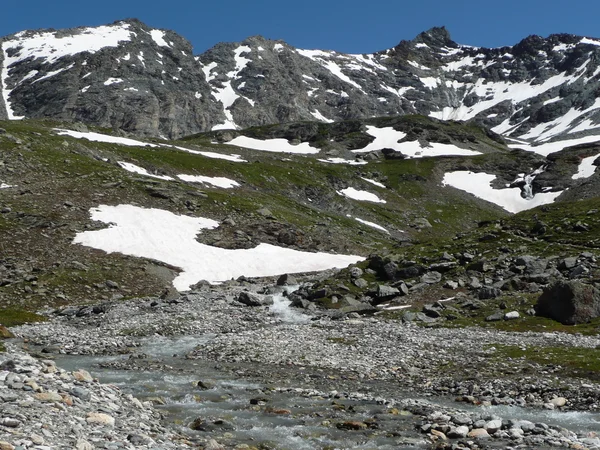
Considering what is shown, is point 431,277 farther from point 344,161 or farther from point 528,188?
point 344,161

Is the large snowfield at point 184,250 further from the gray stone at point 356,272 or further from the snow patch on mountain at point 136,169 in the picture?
the snow patch on mountain at point 136,169

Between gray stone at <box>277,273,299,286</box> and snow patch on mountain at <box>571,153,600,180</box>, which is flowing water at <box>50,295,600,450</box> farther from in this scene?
snow patch on mountain at <box>571,153,600,180</box>

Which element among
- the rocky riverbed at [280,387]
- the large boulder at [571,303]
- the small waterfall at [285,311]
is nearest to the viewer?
the rocky riverbed at [280,387]

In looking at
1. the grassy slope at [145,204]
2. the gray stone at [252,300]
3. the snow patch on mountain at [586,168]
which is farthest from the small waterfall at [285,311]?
the snow patch on mountain at [586,168]

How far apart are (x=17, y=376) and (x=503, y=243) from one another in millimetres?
50813

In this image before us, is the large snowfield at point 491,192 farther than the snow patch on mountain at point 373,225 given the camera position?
Yes

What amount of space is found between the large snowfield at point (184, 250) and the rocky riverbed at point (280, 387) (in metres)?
17.4

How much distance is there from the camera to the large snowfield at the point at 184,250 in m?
62.4

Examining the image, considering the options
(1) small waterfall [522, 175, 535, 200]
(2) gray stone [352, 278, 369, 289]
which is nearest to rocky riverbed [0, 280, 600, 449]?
(2) gray stone [352, 278, 369, 289]

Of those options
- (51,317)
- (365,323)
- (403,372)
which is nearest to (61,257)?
(51,317)

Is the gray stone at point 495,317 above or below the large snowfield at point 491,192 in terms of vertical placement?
below

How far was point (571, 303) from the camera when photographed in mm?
39188

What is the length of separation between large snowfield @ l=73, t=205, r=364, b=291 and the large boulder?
113 ft

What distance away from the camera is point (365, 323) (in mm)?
42719
